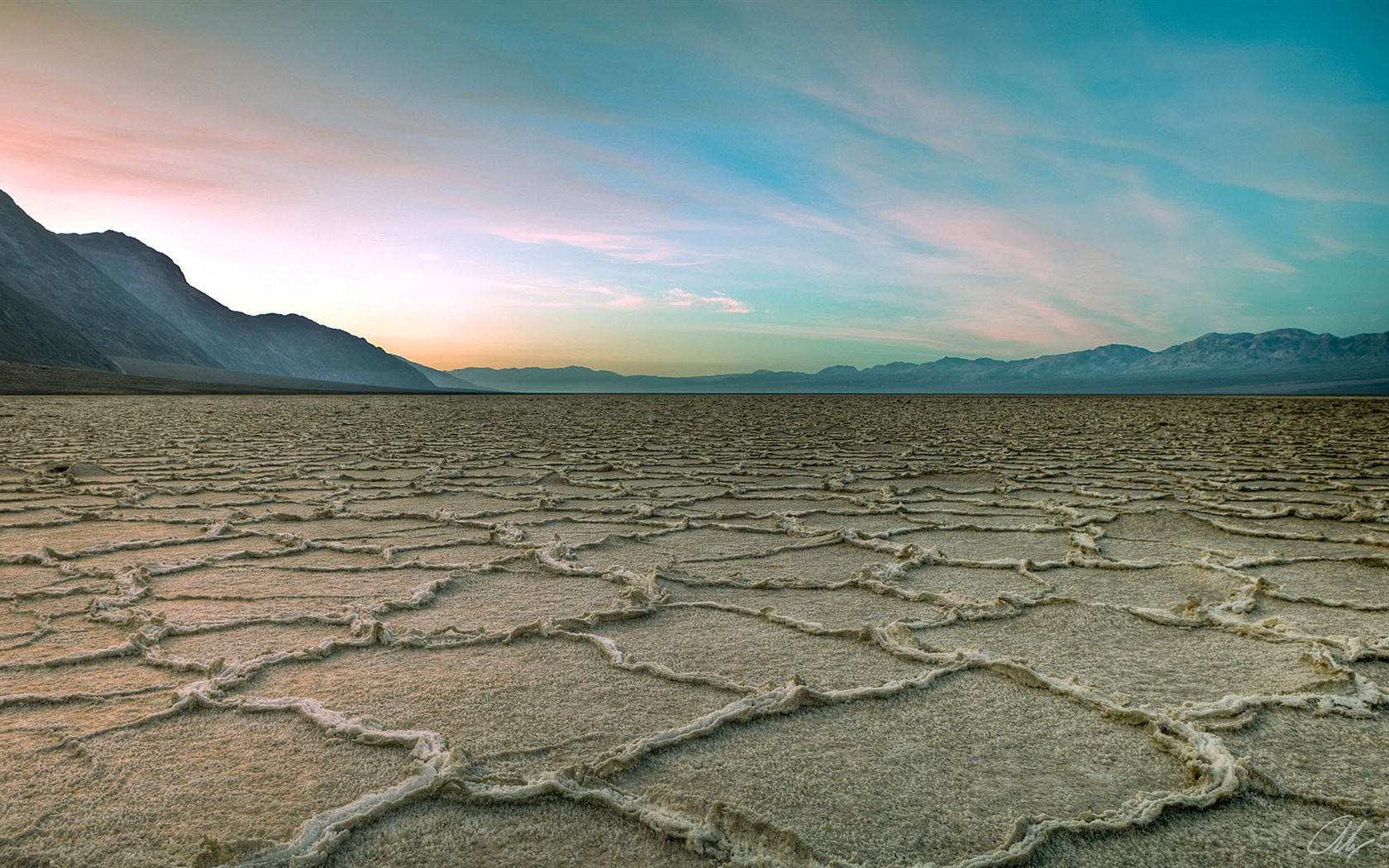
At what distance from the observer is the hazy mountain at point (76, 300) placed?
51.5m

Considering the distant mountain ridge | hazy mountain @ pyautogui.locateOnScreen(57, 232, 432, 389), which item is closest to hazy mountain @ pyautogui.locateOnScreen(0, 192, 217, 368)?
the distant mountain ridge

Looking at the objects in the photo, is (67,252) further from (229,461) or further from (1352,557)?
(1352,557)

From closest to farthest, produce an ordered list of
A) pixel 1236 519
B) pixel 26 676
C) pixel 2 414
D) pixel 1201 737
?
pixel 1201 737
pixel 26 676
pixel 1236 519
pixel 2 414

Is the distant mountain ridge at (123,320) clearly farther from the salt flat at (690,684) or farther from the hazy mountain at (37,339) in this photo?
the salt flat at (690,684)

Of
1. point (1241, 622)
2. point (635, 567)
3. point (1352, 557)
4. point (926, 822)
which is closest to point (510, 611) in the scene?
point (635, 567)

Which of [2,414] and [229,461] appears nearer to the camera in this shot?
[229,461]

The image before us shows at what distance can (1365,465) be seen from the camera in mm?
6227

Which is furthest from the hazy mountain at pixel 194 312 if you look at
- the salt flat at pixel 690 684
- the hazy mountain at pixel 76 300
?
the salt flat at pixel 690 684

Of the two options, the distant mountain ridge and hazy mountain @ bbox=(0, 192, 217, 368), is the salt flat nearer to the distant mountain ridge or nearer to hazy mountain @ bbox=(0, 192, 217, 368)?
the distant mountain ridge

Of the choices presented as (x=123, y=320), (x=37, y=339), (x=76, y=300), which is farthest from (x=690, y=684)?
(x=123, y=320)

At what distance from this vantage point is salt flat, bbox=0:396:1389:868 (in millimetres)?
1211

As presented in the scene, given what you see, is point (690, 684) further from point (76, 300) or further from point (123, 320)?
point (123, 320)

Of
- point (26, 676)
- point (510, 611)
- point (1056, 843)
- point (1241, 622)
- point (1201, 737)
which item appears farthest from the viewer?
point (510, 611)

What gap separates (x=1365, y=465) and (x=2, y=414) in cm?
1637
